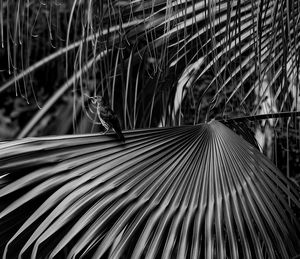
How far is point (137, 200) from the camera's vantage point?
1.83 m

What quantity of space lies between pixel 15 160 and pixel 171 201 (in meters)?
0.45

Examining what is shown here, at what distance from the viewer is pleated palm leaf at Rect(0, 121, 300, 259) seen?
175 cm

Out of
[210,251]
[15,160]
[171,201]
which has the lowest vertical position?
[210,251]

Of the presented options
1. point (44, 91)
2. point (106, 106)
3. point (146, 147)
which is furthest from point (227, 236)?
point (44, 91)

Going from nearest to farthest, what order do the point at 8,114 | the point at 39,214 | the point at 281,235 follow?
Result: the point at 39,214 < the point at 281,235 < the point at 8,114

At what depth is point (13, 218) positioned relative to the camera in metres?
1.76

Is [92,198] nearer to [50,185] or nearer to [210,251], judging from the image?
[50,185]

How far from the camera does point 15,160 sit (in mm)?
1760

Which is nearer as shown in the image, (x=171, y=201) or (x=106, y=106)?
(x=171, y=201)

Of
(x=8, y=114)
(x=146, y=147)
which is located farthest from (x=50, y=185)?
(x=8, y=114)

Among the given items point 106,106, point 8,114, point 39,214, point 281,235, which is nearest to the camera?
point 39,214

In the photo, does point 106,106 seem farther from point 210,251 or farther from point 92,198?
point 210,251

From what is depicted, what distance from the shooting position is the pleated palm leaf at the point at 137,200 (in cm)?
175

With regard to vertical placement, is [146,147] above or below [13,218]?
above
